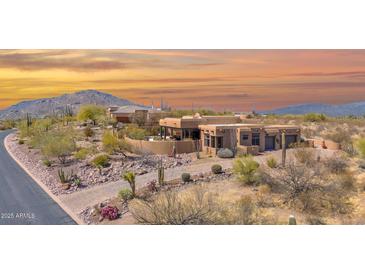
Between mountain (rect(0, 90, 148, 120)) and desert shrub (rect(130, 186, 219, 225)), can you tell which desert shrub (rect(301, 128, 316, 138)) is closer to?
desert shrub (rect(130, 186, 219, 225))

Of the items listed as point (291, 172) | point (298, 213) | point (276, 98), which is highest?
Result: point (276, 98)

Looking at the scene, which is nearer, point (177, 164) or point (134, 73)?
point (134, 73)

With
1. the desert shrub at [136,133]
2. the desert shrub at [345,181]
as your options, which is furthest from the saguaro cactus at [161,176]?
the desert shrub at [345,181]

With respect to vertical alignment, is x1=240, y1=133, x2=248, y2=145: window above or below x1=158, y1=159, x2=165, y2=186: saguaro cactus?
above

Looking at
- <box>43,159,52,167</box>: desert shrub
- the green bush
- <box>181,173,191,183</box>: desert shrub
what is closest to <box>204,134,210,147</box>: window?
<box>181,173,191,183</box>: desert shrub
